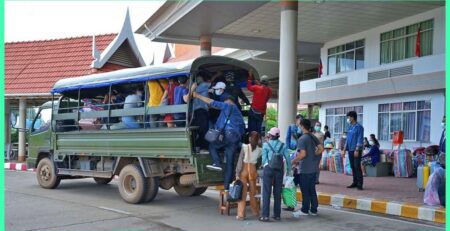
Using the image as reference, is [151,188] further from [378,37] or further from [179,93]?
[378,37]

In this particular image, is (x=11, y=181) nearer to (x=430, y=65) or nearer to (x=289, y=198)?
(x=289, y=198)

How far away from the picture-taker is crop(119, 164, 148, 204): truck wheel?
28.1 ft

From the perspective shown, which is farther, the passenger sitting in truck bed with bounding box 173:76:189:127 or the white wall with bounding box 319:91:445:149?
the white wall with bounding box 319:91:445:149

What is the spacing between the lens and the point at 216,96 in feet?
27.8

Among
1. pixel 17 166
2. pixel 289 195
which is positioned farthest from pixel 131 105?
pixel 17 166

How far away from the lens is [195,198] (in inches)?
374

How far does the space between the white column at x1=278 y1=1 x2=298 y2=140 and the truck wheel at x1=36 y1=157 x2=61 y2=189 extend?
6.32 meters

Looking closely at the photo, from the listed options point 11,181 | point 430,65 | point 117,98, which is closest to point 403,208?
point 117,98

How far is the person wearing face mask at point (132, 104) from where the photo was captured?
900 cm

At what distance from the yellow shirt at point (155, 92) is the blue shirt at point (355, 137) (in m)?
4.02

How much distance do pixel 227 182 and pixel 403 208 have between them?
306 centimetres

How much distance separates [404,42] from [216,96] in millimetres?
10774

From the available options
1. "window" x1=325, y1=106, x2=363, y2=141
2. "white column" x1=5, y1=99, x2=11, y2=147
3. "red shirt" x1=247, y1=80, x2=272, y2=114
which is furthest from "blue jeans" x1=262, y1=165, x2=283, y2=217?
"white column" x1=5, y1=99, x2=11, y2=147

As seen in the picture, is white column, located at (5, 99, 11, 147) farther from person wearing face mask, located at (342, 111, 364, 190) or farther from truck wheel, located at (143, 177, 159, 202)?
person wearing face mask, located at (342, 111, 364, 190)
